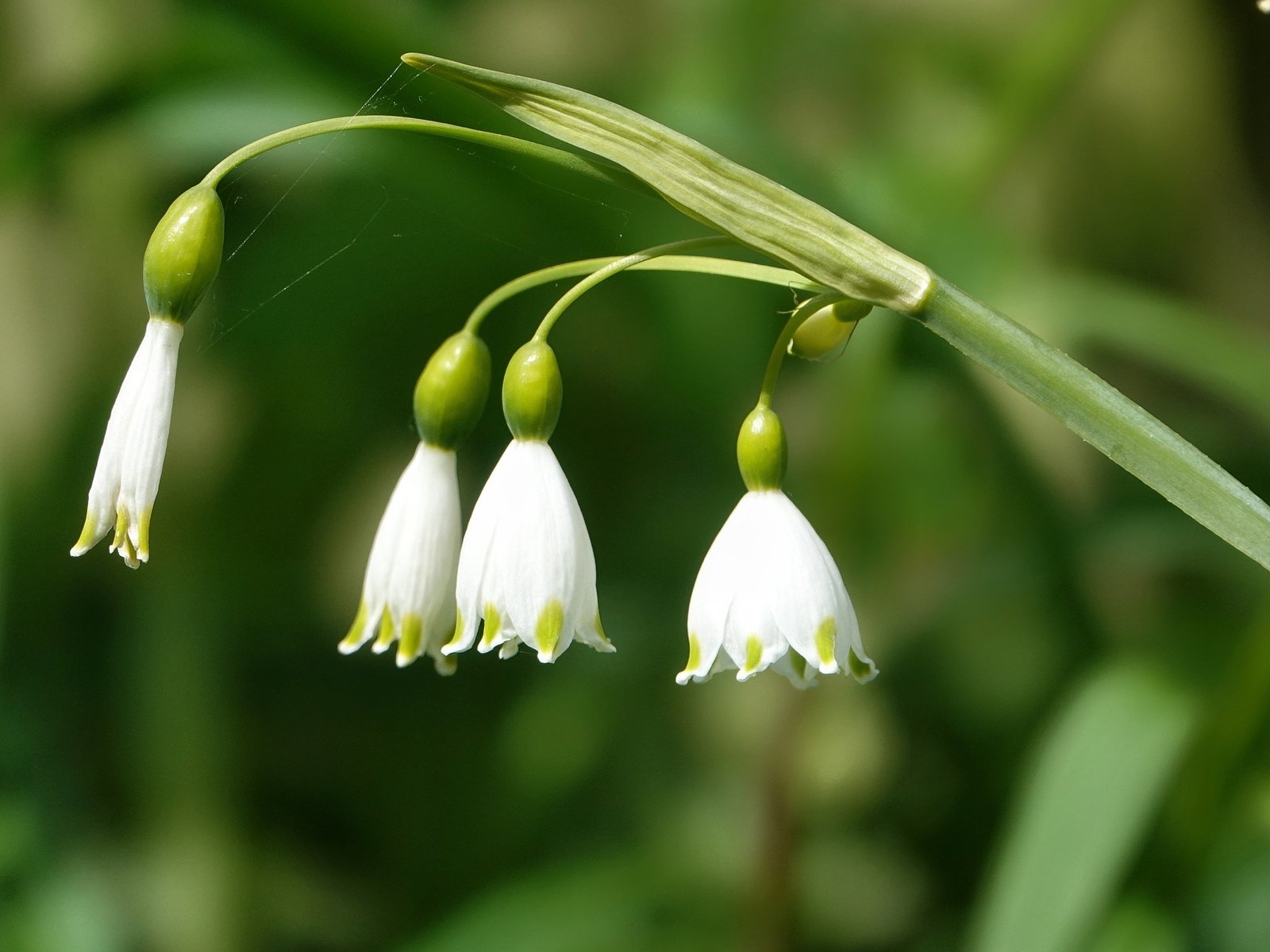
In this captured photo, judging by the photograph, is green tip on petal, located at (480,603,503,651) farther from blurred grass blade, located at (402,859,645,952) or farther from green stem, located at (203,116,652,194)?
blurred grass blade, located at (402,859,645,952)

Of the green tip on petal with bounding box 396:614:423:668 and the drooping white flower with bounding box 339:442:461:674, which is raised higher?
the drooping white flower with bounding box 339:442:461:674

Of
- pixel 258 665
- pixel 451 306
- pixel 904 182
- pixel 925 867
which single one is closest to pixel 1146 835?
pixel 925 867

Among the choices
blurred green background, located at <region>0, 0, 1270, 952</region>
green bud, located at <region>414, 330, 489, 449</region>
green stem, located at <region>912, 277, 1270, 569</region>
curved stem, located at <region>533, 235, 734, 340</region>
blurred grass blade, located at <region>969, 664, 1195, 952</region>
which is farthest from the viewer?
blurred green background, located at <region>0, 0, 1270, 952</region>

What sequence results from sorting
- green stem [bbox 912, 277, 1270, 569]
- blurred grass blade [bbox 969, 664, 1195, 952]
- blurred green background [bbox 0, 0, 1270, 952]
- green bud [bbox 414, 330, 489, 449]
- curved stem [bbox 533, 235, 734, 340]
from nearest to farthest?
green stem [bbox 912, 277, 1270, 569]
curved stem [bbox 533, 235, 734, 340]
green bud [bbox 414, 330, 489, 449]
blurred grass blade [bbox 969, 664, 1195, 952]
blurred green background [bbox 0, 0, 1270, 952]

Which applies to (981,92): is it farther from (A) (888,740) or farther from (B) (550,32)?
(A) (888,740)

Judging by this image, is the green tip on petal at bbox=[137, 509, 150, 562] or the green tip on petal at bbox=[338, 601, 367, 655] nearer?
the green tip on petal at bbox=[137, 509, 150, 562]

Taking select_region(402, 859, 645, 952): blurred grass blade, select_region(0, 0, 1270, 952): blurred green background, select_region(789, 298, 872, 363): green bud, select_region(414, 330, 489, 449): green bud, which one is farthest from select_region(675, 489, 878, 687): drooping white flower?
select_region(402, 859, 645, 952): blurred grass blade

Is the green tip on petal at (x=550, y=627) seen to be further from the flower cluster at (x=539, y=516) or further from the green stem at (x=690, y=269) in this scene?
the green stem at (x=690, y=269)
